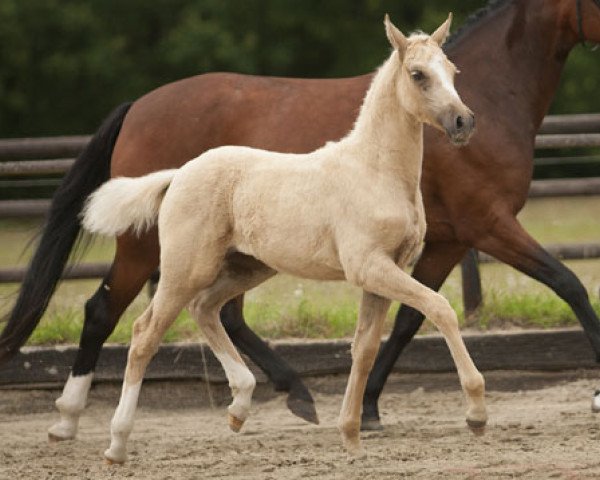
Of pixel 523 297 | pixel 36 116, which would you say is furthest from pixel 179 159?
pixel 36 116

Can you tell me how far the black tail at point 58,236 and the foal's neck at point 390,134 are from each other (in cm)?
223

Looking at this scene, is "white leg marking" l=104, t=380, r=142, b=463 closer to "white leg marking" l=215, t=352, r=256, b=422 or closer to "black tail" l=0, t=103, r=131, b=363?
"white leg marking" l=215, t=352, r=256, b=422

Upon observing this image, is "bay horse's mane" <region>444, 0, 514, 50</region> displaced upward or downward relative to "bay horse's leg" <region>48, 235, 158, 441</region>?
upward

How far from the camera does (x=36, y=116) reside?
22.2 meters

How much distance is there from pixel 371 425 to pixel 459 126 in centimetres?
212

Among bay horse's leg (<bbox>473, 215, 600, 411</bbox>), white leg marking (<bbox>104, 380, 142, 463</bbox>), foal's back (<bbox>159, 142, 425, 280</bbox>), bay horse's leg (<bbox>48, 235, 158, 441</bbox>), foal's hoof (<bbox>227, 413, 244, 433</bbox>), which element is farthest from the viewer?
bay horse's leg (<bbox>48, 235, 158, 441</bbox>)

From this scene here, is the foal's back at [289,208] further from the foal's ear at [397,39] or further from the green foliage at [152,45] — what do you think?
the green foliage at [152,45]

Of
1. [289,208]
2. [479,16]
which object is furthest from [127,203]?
[479,16]

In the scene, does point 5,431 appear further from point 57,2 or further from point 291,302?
point 57,2

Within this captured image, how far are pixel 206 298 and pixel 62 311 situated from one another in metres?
3.09

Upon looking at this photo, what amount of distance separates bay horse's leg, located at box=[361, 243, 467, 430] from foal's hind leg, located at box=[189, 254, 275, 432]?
103 centimetres

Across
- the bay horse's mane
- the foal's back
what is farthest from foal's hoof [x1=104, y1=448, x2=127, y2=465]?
the bay horse's mane

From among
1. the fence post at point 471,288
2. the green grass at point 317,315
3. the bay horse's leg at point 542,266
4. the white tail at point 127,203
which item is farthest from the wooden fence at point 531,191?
the white tail at point 127,203

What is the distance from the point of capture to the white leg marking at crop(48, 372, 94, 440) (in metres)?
6.20
